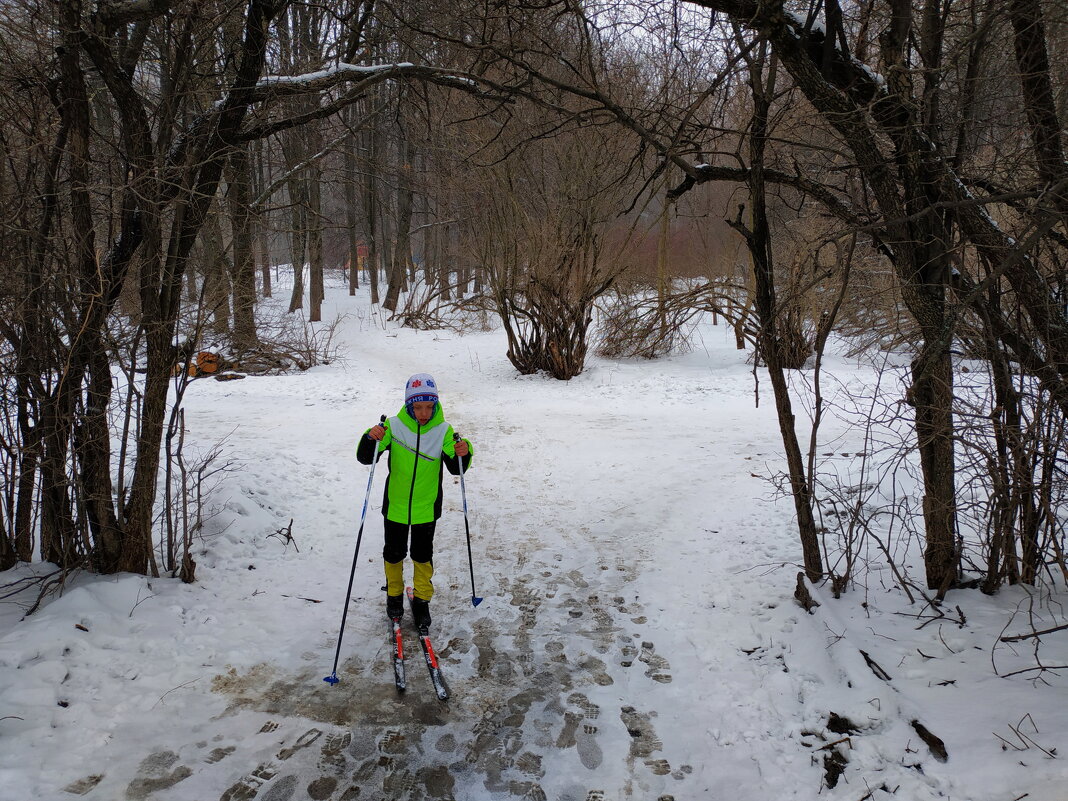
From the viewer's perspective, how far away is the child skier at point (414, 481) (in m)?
4.62

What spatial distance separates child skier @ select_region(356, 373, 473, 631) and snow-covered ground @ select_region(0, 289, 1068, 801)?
373 mm

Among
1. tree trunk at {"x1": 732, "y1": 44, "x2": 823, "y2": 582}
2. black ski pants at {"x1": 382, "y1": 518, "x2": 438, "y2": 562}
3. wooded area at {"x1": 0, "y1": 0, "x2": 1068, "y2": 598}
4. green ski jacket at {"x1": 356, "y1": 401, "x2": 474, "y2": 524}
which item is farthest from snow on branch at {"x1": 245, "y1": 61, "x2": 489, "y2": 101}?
black ski pants at {"x1": 382, "y1": 518, "x2": 438, "y2": 562}

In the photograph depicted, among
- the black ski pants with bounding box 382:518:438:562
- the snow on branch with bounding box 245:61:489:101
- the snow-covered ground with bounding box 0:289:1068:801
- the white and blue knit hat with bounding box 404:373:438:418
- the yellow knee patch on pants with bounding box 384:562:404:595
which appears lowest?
the snow-covered ground with bounding box 0:289:1068:801

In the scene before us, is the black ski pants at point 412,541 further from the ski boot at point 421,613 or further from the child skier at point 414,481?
the ski boot at point 421,613

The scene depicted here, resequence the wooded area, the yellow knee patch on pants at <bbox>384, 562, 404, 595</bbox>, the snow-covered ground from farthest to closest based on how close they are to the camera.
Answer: the yellow knee patch on pants at <bbox>384, 562, 404, 595</bbox>
the wooded area
the snow-covered ground

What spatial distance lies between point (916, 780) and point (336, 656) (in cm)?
326

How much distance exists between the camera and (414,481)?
15.1 feet

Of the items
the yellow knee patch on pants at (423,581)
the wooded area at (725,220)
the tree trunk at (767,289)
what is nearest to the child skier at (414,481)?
the yellow knee patch on pants at (423,581)

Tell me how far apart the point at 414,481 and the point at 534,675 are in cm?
154

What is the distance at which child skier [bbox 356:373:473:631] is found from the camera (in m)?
4.62

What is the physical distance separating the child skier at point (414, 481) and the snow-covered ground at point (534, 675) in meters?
0.37

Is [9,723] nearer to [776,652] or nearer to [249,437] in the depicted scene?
[776,652]

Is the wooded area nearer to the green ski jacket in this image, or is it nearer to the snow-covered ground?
the snow-covered ground

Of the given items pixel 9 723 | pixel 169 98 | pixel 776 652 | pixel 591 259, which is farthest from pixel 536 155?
pixel 9 723
